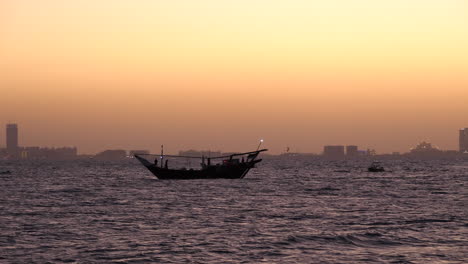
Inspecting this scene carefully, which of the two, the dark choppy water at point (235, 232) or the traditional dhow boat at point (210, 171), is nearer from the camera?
the dark choppy water at point (235, 232)

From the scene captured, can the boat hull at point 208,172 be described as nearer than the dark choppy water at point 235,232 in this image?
No

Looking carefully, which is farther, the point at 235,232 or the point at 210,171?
the point at 210,171

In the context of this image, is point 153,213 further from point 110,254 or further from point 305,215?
point 110,254

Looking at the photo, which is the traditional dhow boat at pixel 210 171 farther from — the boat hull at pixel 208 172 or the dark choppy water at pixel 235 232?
the dark choppy water at pixel 235 232

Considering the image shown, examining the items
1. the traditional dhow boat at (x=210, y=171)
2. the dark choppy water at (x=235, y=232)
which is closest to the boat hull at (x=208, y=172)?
the traditional dhow boat at (x=210, y=171)

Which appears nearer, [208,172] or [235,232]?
[235,232]

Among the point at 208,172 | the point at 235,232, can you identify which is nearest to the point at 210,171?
the point at 208,172

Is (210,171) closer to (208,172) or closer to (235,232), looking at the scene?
(208,172)

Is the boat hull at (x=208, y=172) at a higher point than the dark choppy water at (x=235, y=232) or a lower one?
higher

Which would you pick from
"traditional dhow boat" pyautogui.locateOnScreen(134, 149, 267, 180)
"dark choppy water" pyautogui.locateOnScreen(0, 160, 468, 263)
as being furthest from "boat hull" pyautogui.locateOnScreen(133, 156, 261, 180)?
"dark choppy water" pyautogui.locateOnScreen(0, 160, 468, 263)

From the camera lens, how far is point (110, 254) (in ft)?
100

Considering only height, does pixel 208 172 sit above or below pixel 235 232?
above

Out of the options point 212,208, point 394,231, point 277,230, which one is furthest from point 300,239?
point 212,208

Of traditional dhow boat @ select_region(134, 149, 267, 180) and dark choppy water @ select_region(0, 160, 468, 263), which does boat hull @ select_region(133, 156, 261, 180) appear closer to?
traditional dhow boat @ select_region(134, 149, 267, 180)
